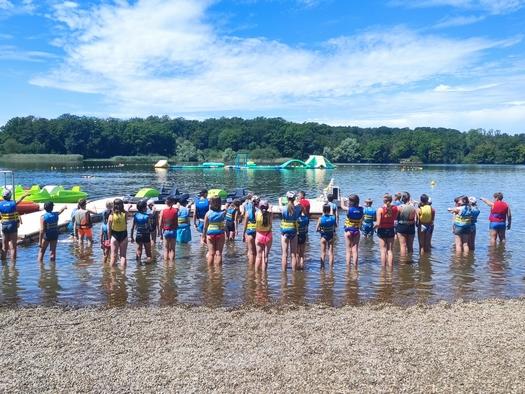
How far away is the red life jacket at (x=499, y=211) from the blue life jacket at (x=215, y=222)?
8.43 metres

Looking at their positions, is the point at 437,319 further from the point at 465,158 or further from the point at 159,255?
the point at 465,158

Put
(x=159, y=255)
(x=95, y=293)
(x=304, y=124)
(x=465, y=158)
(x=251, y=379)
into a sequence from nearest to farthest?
(x=251, y=379)
(x=95, y=293)
(x=159, y=255)
(x=465, y=158)
(x=304, y=124)

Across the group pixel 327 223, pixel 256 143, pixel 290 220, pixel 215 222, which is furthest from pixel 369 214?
pixel 256 143

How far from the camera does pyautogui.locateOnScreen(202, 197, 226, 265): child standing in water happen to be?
11359 millimetres

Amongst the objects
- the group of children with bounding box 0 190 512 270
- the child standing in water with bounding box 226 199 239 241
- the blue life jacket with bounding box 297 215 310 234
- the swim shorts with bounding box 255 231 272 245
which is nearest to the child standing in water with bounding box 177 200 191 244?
the group of children with bounding box 0 190 512 270

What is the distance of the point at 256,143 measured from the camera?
466ft

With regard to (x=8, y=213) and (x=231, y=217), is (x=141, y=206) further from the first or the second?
(x=231, y=217)

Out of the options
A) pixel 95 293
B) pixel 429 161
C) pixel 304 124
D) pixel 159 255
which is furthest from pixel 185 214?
pixel 304 124

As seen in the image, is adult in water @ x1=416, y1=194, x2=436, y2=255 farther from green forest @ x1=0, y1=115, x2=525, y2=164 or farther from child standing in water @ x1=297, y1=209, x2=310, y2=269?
green forest @ x1=0, y1=115, x2=525, y2=164

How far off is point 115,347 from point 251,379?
7.21ft

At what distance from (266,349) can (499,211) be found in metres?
10.7

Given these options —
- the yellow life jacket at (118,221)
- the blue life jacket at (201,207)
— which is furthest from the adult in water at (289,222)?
the yellow life jacket at (118,221)

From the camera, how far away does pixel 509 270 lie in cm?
1229

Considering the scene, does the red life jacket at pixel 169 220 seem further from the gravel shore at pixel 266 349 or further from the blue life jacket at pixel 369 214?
the blue life jacket at pixel 369 214
